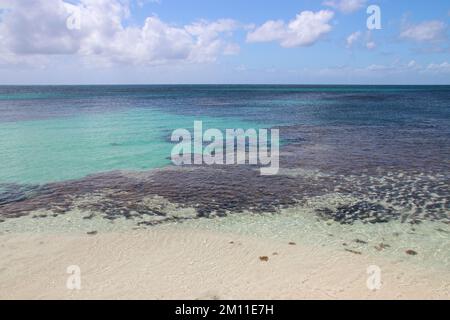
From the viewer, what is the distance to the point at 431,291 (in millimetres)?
9742

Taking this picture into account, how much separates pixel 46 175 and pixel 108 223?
8.87 metres

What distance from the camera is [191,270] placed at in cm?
1079

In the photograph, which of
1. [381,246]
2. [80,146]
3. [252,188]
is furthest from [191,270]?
[80,146]

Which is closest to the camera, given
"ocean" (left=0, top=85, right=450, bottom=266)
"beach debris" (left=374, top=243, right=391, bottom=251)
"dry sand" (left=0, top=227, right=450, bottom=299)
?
"dry sand" (left=0, top=227, right=450, bottom=299)

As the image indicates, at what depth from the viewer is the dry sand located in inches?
381

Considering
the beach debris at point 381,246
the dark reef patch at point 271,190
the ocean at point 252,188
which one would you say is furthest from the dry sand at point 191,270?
the dark reef patch at point 271,190

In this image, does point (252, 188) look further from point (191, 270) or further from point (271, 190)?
A: point (191, 270)

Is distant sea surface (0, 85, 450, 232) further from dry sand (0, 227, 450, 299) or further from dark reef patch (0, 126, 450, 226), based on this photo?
dry sand (0, 227, 450, 299)

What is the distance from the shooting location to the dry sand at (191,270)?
9688mm

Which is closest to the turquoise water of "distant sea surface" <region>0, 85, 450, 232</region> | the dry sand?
"distant sea surface" <region>0, 85, 450, 232</region>

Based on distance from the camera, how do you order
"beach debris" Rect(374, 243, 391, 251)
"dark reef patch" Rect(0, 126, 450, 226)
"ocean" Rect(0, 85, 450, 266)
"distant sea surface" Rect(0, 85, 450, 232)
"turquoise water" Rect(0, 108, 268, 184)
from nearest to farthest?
"beach debris" Rect(374, 243, 391, 251), "ocean" Rect(0, 85, 450, 266), "dark reef patch" Rect(0, 126, 450, 226), "distant sea surface" Rect(0, 85, 450, 232), "turquoise water" Rect(0, 108, 268, 184)

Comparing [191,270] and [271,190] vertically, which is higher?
[271,190]
